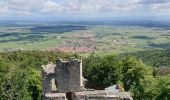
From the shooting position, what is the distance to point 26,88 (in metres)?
62.9

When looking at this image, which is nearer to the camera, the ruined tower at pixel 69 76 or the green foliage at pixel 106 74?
the ruined tower at pixel 69 76

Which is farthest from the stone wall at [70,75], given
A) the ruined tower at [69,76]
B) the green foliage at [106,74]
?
the green foliage at [106,74]

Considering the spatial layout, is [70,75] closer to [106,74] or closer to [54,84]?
[54,84]

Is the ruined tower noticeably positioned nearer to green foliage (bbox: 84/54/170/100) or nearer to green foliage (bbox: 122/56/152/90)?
green foliage (bbox: 84/54/170/100)

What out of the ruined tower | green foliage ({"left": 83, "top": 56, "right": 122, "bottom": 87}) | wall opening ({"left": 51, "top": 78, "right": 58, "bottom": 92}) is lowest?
green foliage ({"left": 83, "top": 56, "right": 122, "bottom": 87})

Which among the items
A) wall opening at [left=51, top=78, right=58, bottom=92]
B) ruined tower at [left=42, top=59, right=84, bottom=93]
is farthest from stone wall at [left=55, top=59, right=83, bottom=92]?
wall opening at [left=51, top=78, right=58, bottom=92]

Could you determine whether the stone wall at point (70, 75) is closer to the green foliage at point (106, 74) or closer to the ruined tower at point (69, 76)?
the ruined tower at point (69, 76)

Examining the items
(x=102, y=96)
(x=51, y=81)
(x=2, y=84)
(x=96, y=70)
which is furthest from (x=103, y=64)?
(x=102, y=96)

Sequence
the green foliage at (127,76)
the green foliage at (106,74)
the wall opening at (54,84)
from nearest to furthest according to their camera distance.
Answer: the wall opening at (54,84) < the green foliage at (127,76) < the green foliage at (106,74)

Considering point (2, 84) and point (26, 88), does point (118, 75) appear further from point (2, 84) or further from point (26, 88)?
point (2, 84)

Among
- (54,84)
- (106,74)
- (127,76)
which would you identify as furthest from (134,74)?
(54,84)

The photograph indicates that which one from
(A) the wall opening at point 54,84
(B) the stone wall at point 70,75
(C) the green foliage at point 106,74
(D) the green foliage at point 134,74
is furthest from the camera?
(C) the green foliage at point 106,74

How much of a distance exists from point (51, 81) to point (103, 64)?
3141 cm

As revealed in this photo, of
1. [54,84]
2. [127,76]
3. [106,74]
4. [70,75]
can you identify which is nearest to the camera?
[70,75]
